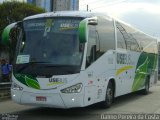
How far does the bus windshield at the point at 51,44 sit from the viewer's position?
1183 cm

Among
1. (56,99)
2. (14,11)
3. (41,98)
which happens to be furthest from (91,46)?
(14,11)

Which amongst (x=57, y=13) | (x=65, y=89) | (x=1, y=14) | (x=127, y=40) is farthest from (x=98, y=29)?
(x=1, y=14)

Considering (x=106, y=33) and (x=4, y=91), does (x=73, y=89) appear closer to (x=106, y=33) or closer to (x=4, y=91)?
(x=106, y=33)

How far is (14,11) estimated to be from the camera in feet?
125

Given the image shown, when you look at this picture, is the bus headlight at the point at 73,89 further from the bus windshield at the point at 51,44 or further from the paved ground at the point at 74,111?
the paved ground at the point at 74,111

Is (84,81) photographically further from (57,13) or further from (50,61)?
(57,13)

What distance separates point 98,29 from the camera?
43.1 feet

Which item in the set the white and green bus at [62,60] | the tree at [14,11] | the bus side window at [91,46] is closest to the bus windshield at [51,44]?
the white and green bus at [62,60]

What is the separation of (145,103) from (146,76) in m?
4.01

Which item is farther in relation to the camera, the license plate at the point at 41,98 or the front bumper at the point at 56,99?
the license plate at the point at 41,98

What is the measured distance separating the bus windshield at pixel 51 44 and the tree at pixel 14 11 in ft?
83.0

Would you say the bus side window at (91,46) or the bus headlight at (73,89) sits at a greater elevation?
the bus side window at (91,46)

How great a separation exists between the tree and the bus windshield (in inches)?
996

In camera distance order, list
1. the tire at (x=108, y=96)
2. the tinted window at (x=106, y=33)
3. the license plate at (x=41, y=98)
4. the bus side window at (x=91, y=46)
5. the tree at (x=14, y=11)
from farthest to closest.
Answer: the tree at (x=14, y=11) → the tire at (x=108, y=96) → the tinted window at (x=106, y=33) → the bus side window at (x=91, y=46) → the license plate at (x=41, y=98)
